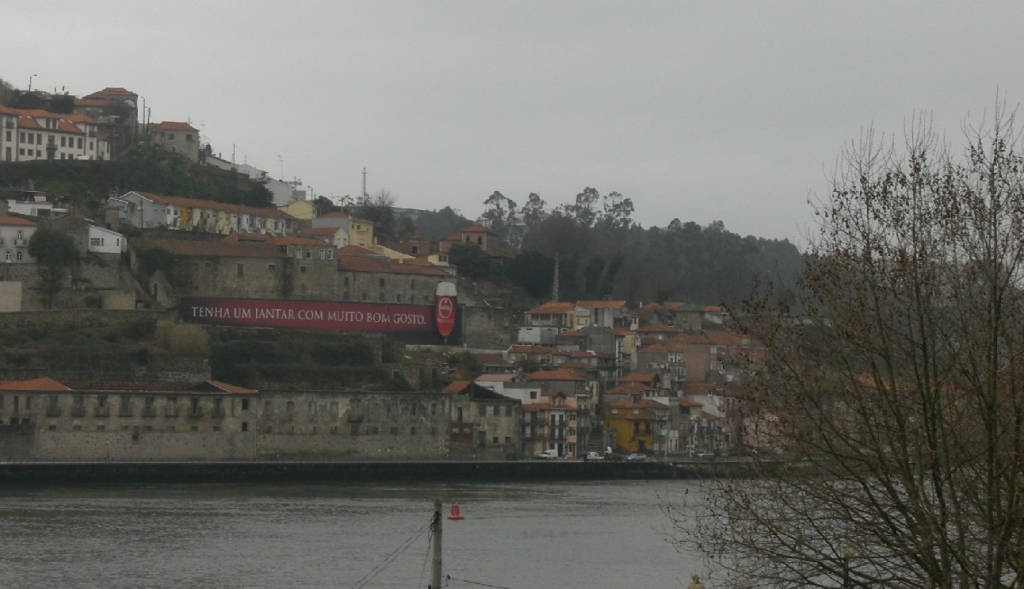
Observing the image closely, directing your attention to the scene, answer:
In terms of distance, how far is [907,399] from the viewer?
13930 millimetres

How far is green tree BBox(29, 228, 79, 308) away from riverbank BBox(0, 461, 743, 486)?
49.1 feet

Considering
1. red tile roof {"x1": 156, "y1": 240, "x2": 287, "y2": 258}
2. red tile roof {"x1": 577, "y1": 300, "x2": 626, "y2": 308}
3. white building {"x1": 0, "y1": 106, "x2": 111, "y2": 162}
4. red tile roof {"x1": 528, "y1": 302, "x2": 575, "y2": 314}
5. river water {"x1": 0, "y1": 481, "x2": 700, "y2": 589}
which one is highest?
white building {"x1": 0, "y1": 106, "x2": 111, "y2": 162}

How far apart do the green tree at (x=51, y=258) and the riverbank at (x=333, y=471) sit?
14977mm

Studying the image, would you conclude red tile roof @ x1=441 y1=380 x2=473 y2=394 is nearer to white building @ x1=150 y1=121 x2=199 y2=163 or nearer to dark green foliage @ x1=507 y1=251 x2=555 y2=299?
dark green foliage @ x1=507 y1=251 x2=555 y2=299

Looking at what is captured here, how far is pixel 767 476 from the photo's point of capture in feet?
48.5

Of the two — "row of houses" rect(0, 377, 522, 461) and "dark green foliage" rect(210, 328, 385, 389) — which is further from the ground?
"dark green foliage" rect(210, 328, 385, 389)

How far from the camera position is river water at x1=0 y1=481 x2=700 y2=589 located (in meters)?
32.9

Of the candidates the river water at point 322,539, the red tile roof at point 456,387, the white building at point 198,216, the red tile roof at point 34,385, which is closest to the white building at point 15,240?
the white building at point 198,216

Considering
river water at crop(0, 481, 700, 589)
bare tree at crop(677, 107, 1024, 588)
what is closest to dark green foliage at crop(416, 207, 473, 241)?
river water at crop(0, 481, 700, 589)

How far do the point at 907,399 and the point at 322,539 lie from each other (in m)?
27.4

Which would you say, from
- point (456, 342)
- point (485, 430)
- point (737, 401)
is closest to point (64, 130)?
point (456, 342)

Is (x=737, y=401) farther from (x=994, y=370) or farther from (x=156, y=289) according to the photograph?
(x=156, y=289)

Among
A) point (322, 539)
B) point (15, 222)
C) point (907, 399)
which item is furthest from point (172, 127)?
point (907, 399)

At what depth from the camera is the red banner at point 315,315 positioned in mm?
72938
